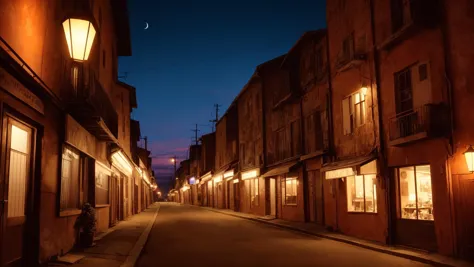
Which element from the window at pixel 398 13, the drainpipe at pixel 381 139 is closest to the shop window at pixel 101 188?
the drainpipe at pixel 381 139

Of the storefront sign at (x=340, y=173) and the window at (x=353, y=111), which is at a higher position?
the window at (x=353, y=111)

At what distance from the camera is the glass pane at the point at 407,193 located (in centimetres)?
1490

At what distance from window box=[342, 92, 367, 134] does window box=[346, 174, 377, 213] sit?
2.11m

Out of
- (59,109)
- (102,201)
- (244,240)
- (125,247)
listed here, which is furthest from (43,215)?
(102,201)

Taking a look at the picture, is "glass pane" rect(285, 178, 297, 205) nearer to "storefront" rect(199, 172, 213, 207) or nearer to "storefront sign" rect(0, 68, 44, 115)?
"storefront sign" rect(0, 68, 44, 115)

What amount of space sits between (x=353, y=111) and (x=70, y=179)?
11.4m

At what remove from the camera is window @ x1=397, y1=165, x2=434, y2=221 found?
557 inches

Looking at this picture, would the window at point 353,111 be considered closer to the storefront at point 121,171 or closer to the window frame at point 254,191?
the storefront at point 121,171

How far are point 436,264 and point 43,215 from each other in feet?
31.2

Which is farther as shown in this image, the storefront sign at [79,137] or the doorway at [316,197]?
the doorway at [316,197]

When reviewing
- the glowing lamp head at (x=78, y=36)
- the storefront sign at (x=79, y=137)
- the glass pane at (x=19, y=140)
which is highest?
the glowing lamp head at (x=78, y=36)

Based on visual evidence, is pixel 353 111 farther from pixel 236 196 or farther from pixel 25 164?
pixel 236 196

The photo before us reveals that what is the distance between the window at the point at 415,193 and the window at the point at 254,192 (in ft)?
70.9

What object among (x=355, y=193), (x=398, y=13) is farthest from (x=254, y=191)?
(x=398, y=13)
